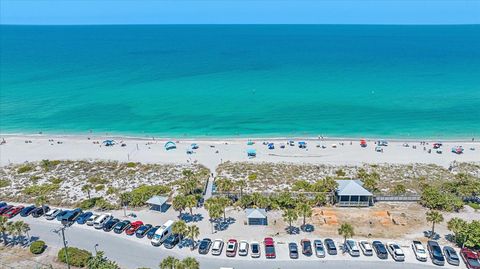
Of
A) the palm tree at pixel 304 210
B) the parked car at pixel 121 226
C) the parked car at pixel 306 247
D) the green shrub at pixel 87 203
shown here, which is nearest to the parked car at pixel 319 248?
the parked car at pixel 306 247

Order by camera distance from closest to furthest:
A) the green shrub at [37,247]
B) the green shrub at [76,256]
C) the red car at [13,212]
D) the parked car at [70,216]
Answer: the green shrub at [76,256], the green shrub at [37,247], the parked car at [70,216], the red car at [13,212]

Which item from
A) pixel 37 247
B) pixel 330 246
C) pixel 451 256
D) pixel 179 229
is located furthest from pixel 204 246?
pixel 451 256

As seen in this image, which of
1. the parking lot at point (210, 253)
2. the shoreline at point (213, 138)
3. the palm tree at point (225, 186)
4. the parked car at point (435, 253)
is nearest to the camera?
the parked car at point (435, 253)

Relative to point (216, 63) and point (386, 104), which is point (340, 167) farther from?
point (216, 63)

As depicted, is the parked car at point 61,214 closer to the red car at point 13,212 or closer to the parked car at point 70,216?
the parked car at point 70,216

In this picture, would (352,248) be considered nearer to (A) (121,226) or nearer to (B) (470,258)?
(B) (470,258)

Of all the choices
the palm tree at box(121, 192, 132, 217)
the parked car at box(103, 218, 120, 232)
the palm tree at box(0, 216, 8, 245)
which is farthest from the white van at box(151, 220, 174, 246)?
the palm tree at box(0, 216, 8, 245)

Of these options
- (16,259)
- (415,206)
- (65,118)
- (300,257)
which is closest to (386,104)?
(415,206)
